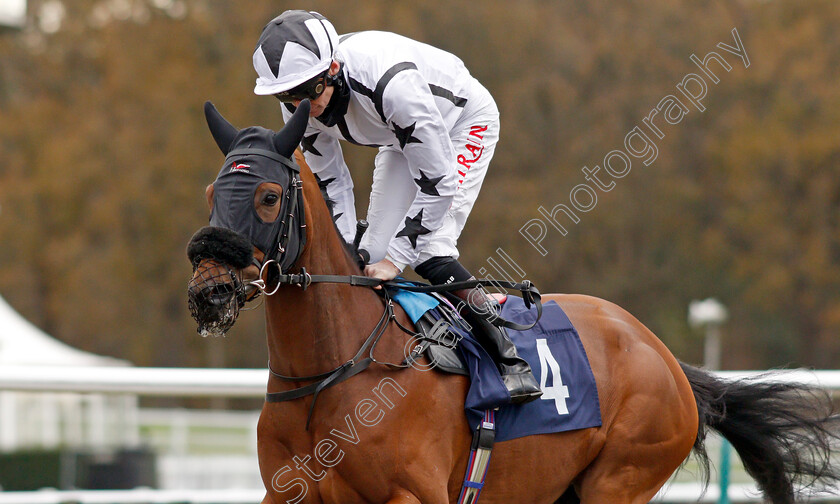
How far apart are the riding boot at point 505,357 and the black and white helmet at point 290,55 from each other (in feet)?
3.07

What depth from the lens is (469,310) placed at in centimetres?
339

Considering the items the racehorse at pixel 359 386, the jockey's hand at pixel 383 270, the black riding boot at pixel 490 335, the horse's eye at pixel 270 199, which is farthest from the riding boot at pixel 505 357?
the horse's eye at pixel 270 199

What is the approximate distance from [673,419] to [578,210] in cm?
1872

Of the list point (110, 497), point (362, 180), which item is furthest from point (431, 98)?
point (362, 180)

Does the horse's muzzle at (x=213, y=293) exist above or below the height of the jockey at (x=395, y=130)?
below

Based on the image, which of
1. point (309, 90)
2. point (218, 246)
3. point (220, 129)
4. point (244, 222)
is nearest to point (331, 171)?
point (309, 90)

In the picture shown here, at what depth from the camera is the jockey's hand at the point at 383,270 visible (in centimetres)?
325

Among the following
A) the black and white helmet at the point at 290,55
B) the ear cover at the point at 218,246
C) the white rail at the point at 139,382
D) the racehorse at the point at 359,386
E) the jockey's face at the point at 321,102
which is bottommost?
the white rail at the point at 139,382

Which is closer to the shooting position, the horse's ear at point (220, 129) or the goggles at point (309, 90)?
the horse's ear at point (220, 129)

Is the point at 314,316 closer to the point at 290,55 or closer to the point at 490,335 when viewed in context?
the point at 490,335

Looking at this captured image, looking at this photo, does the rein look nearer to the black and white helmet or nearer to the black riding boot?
the black riding boot

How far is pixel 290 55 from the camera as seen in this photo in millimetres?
3008

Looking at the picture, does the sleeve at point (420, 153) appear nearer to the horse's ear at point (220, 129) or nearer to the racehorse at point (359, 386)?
the racehorse at point (359, 386)

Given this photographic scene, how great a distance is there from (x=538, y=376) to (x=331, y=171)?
1059mm
